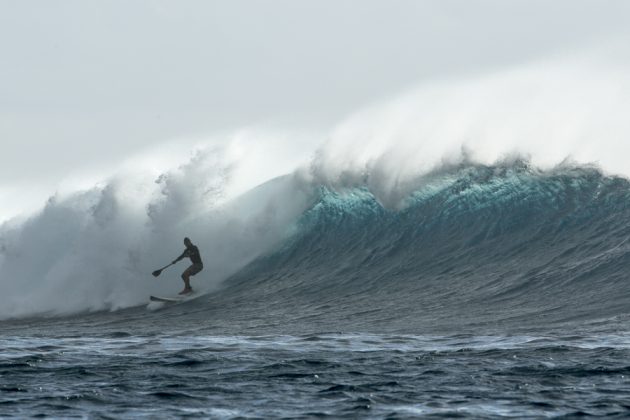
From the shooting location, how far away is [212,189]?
29391mm

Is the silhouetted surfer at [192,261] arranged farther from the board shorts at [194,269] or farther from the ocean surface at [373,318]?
the ocean surface at [373,318]

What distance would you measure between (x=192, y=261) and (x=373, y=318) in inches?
246

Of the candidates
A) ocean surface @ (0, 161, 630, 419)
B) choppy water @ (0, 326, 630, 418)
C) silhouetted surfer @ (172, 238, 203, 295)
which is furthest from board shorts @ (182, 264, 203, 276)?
choppy water @ (0, 326, 630, 418)

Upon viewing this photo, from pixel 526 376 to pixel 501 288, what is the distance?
26.1 feet

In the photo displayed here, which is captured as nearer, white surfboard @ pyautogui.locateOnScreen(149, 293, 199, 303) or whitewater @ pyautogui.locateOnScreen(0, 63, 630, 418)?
whitewater @ pyautogui.locateOnScreen(0, 63, 630, 418)

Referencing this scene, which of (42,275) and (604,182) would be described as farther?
(42,275)

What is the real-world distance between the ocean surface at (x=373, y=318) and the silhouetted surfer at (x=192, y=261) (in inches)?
17.5

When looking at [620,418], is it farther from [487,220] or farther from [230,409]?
[487,220]

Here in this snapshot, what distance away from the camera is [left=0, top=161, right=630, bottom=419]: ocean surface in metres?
12.9

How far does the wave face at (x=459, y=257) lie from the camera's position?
20094mm

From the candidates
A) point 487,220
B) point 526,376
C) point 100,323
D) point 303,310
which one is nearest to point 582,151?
point 487,220

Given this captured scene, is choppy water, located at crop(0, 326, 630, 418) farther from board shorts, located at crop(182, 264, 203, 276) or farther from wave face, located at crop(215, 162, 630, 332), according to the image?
board shorts, located at crop(182, 264, 203, 276)

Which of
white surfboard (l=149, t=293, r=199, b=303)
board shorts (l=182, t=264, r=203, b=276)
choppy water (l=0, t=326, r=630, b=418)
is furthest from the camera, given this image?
board shorts (l=182, t=264, r=203, b=276)

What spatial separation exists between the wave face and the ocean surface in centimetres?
5
